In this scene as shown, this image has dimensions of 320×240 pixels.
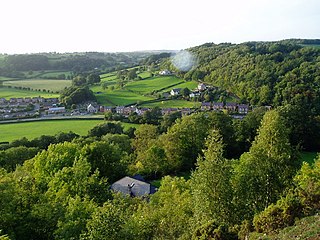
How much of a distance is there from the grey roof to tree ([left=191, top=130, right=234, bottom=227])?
45.3 ft

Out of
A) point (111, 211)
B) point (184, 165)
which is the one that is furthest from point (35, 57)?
point (111, 211)

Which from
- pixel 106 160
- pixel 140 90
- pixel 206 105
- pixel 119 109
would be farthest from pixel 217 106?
pixel 106 160

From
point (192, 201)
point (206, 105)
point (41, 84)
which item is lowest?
point (206, 105)

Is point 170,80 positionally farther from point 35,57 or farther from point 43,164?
point 43,164

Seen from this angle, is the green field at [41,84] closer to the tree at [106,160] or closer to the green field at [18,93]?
the green field at [18,93]

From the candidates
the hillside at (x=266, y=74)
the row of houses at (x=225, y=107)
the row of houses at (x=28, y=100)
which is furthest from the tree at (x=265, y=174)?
the row of houses at (x=28, y=100)

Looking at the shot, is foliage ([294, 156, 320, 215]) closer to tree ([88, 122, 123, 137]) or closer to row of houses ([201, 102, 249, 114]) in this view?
tree ([88, 122, 123, 137])

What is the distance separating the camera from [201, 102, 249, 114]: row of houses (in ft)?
247

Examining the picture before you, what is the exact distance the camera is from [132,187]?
30500 millimetres

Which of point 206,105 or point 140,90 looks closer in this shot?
point 206,105

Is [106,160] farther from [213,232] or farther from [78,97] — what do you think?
[78,97]

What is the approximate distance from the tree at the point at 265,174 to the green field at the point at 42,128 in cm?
4022

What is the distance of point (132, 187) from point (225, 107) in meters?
50.5

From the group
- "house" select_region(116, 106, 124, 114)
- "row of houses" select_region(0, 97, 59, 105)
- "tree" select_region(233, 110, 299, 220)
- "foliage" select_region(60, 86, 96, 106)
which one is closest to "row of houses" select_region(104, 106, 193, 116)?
"house" select_region(116, 106, 124, 114)
